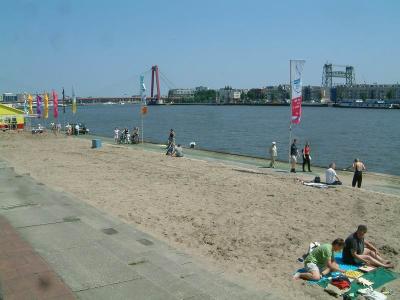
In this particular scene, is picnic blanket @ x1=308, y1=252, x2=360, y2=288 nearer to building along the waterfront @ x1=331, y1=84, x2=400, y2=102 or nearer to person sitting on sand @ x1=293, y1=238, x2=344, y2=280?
person sitting on sand @ x1=293, y1=238, x2=344, y2=280

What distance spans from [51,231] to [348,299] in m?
5.01

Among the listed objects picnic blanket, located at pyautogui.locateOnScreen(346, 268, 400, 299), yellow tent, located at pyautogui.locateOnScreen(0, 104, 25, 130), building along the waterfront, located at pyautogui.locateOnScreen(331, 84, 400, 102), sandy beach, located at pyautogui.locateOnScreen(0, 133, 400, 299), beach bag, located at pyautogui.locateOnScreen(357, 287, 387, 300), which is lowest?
picnic blanket, located at pyautogui.locateOnScreen(346, 268, 400, 299)

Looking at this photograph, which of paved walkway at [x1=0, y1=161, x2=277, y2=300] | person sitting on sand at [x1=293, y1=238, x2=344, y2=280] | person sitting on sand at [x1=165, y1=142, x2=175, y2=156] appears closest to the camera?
paved walkway at [x1=0, y1=161, x2=277, y2=300]

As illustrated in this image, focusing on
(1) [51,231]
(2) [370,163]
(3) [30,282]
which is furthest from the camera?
(2) [370,163]

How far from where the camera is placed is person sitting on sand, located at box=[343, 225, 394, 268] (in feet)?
24.2

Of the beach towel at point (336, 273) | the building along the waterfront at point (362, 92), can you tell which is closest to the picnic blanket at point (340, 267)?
the beach towel at point (336, 273)

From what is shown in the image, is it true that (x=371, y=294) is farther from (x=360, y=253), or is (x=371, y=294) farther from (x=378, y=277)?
(x=360, y=253)

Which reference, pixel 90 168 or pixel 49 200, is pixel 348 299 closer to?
pixel 49 200

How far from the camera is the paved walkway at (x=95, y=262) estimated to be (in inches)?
214

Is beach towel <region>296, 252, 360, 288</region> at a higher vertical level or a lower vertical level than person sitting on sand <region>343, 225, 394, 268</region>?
lower

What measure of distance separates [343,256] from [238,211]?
10.8 feet

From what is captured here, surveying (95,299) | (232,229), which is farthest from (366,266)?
(95,299)

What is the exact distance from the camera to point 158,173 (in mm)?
16344

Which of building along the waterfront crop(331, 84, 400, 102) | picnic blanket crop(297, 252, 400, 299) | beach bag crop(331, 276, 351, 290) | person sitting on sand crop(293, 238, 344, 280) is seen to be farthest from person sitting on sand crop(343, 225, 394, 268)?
building along the waterfront crop(331, 84, 400, 102)
